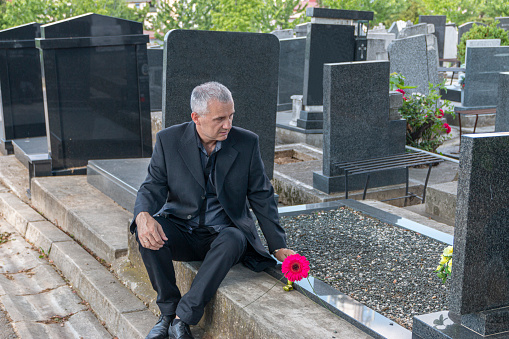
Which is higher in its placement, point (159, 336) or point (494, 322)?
point (494, 322)

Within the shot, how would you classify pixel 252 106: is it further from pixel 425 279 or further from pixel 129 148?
pixel 425 279

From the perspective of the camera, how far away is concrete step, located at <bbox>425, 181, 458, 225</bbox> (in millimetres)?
5395

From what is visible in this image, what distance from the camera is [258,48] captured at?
530 centimetres

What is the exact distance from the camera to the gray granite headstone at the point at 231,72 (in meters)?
5.01

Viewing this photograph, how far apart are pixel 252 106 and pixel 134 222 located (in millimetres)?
2370

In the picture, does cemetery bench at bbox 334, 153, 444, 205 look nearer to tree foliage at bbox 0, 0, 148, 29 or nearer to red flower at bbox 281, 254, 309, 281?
red flower at bbox 281, 254, 309, 281

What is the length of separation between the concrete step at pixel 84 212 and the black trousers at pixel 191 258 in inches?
47.1

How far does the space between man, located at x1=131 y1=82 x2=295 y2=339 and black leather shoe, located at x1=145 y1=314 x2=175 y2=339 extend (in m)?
0.01

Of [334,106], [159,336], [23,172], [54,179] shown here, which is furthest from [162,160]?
[23,172]

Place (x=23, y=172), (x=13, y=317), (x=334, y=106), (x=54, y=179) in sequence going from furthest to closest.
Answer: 1. (x=23, y=172)
2. (x=54, y=179)
3. (x=334, y=106)
4. (x=13, y=317)

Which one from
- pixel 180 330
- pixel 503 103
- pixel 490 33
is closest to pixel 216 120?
pixel 180 330

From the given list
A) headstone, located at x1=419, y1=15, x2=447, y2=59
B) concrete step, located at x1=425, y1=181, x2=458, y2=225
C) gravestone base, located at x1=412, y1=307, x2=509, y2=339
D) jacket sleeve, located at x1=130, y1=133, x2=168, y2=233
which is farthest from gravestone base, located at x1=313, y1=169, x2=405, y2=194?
headstone, located at x1=419, y1=15, x2=447, y2=59

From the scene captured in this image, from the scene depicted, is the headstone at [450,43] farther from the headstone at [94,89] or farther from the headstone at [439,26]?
the headstone at [94,89]

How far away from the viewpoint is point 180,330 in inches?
119
